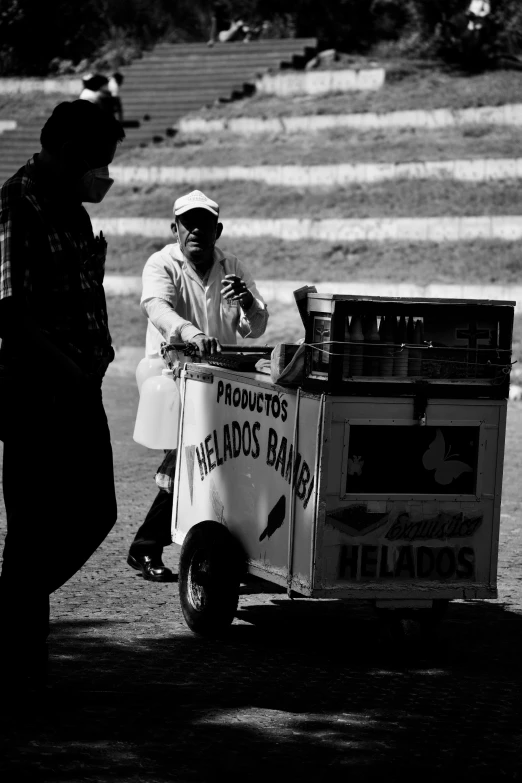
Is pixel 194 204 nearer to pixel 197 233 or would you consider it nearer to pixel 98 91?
pixel 197 233

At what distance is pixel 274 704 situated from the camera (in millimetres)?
4402

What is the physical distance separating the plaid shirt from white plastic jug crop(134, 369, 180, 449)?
156 cm

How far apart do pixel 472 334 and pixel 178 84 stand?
90.8ft

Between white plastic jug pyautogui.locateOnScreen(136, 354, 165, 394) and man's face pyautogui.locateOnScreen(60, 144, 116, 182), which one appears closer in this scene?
man's face pyautogui.locateOnScreen(60, 144, 116, 182)

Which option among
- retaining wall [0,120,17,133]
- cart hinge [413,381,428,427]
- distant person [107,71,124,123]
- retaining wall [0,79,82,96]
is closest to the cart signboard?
cart hinge [413,381,428,427]

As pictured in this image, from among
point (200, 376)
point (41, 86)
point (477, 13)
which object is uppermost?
point (477, 13)

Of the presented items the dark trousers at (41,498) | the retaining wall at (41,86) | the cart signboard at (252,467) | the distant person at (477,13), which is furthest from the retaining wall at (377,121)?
the dark trousers at (41,498)

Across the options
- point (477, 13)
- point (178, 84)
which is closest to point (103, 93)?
point (178, 84)

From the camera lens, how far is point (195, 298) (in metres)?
6.37

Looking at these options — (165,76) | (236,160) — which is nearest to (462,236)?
(236,160)

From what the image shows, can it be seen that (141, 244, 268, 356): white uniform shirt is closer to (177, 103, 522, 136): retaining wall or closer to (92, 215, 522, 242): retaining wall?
(92, 215, 522, 242): retaining wall

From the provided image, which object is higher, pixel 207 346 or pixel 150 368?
pixel 207 346

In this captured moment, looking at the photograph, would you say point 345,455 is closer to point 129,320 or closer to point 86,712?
point 86,712

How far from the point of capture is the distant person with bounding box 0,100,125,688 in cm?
420
